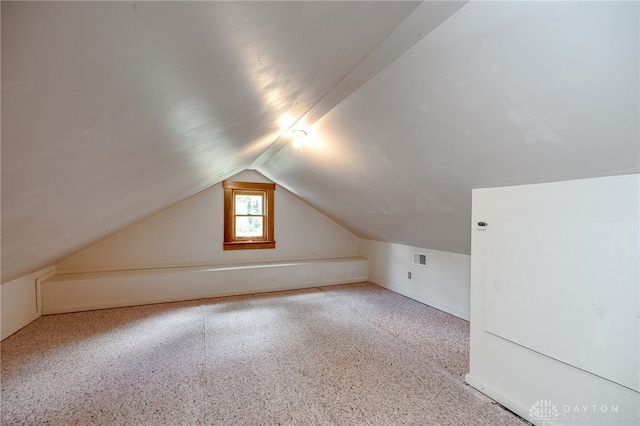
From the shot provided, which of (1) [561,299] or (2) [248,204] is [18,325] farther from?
Result: (1) [561,299]

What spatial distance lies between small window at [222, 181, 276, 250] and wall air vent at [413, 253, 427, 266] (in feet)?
7.70

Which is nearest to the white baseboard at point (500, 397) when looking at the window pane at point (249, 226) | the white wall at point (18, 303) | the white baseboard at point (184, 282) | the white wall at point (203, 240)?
the white baseboard at point (184, 282)

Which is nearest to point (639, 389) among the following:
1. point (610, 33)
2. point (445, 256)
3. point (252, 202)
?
point (610, 33)

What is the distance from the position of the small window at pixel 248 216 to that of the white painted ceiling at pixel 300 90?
7.59ft

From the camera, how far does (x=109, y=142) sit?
1.09m

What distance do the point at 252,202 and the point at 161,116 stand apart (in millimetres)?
3688

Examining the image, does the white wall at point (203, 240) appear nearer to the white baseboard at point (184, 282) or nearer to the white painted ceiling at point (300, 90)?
the white baseboard at point (184, 282)

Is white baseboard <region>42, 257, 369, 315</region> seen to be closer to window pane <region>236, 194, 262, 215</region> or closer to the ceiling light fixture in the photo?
window pane <region>236, 194, 262, 215</region>

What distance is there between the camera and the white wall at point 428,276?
319 cm

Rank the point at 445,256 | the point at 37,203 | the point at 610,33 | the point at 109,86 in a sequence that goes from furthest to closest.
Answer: the point at 445,256 < the point at 37,203 < the point at 610,33 < the point at 109,86

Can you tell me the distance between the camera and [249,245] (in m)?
4.56

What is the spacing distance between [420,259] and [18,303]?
463cm

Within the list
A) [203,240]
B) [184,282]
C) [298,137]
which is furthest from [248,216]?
[298,137]

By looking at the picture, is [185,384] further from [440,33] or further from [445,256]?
[445,256]
